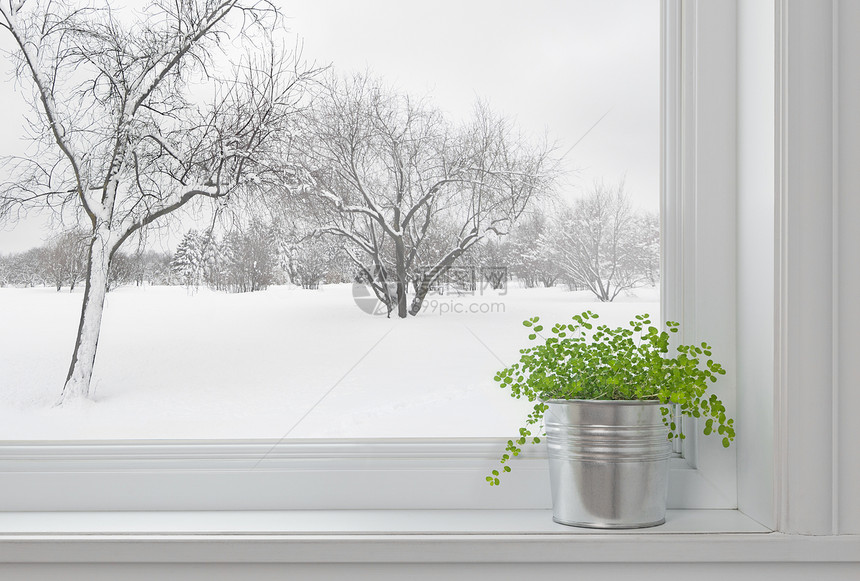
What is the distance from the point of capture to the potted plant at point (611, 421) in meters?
1.04

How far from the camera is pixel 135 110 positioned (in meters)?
1.28

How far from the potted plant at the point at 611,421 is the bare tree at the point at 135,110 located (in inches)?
25.5

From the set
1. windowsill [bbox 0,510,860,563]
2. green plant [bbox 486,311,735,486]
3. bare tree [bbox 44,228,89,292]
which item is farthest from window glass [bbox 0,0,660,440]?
windowsill [bbox 0,510,860,563]

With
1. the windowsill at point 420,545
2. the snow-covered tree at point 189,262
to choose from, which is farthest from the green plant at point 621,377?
the snow-covered tree at point 189,262

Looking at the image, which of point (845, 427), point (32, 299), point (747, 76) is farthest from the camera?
point (32, 299)

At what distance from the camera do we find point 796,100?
1.01 metres

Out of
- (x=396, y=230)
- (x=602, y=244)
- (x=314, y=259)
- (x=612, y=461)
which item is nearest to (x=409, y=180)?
(x=396, y=230)

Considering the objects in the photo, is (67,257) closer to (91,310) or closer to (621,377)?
(91,310)

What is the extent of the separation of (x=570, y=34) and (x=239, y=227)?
70cm

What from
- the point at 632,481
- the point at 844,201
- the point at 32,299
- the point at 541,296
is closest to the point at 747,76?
the point at 844,201

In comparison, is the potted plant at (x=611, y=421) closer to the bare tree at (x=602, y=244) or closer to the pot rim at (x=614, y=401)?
the pot rim at (x=614, y=401)

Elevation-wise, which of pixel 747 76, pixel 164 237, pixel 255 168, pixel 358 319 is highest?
pixel 747 76

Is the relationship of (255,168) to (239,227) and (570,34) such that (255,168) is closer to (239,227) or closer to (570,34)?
(239,227)

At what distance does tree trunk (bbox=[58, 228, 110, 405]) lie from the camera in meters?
1.26
